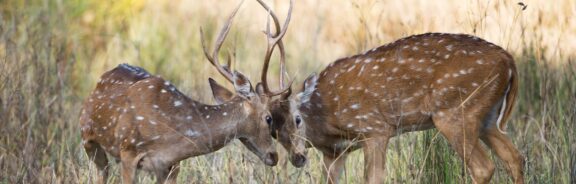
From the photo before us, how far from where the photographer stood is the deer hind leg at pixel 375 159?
7.19 m

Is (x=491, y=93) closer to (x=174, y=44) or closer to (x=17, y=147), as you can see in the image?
(x=17, y=147)

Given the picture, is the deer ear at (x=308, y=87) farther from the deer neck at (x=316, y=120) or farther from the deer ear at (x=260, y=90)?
the deer ear at (x=260, y=90)

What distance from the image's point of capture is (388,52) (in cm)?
737

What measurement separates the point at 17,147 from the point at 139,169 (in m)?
1.14

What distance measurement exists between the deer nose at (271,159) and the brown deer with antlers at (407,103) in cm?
16

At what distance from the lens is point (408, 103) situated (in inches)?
285

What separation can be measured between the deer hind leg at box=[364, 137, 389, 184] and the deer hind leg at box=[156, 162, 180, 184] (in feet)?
3.41

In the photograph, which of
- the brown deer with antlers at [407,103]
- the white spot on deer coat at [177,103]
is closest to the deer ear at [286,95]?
the brown deer with antlers at [407,103]

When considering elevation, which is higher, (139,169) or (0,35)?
(0,35)

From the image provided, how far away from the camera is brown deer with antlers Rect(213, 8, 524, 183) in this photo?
703 centimetres

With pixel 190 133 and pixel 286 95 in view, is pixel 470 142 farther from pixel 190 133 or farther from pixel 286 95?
pixel 190 133

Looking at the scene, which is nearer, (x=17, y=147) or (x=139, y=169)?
(x=139, y=169)

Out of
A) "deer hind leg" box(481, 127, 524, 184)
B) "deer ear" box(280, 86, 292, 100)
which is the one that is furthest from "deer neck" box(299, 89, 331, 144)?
"deer hind leg" box(481, 127, 524, 184)

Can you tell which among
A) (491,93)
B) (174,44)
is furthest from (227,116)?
(174,44)
